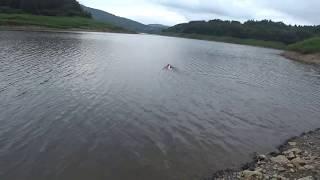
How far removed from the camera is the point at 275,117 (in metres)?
33.6

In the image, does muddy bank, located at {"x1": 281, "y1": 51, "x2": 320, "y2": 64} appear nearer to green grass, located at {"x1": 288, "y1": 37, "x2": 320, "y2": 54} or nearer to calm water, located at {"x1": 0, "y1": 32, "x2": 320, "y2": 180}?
green grass, located at {"x1": 288, "y1": 37, "x2": 320, "y2": 54}

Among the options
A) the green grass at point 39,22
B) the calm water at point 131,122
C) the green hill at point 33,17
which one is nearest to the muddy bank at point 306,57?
the calm water at point 131,122

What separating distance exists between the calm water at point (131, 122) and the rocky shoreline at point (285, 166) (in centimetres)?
103

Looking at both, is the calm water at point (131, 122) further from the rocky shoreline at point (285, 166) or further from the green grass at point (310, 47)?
the green grass at point (310, 47)

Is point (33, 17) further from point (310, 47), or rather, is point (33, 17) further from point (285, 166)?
point (285, 166)

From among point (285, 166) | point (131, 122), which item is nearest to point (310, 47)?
point (131, 122)

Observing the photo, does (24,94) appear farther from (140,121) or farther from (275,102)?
(275,102)

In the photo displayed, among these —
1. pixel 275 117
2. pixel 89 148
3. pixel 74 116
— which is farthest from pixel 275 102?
pixel 89 148

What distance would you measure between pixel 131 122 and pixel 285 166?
11.1 meters

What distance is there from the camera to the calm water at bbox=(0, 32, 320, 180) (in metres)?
19.5

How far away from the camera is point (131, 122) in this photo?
89.2ft

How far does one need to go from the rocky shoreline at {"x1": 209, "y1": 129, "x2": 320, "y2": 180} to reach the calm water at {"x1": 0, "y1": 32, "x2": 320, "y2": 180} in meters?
1.03

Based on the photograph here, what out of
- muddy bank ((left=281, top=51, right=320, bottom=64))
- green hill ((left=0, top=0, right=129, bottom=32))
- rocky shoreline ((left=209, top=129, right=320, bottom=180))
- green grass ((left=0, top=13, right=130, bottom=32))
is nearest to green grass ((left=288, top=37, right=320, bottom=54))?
muddy bank ((left=281, top=51, right=320, bottom=64))

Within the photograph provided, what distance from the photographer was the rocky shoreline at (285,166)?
1876 cm
